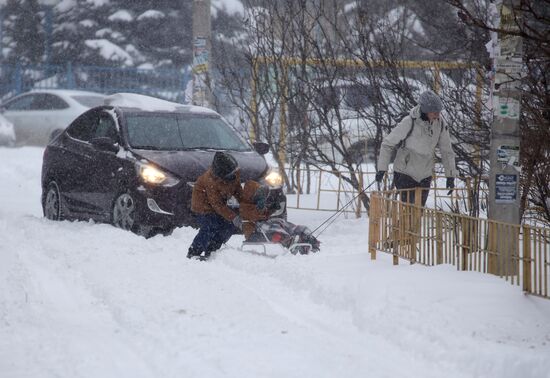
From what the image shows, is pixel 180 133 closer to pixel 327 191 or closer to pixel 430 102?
pixel 430 102

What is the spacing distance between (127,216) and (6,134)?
14.3 m

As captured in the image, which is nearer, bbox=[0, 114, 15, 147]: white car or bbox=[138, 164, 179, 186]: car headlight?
bbox=[138, 164, 179, 186]: car headlight

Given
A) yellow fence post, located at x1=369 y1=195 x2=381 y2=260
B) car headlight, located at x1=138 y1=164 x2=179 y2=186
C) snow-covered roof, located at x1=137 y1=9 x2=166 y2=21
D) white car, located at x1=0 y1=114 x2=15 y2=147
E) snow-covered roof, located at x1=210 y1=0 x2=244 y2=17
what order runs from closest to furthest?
yellow fence post, located at x1=369 y1=195 x2=381 y2=260
car headlight, located at x1=138 y1=164 x2=179 y2=186
white car, located at x1=0 y1=114 x2=15 y2=147
snow-covered roof, located at x1=210 y1=0 x2=244 y2=17
snow-covered roof, located at x1=137 y1=9 x2=166 y2=21

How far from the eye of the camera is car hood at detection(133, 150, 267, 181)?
10.3 m

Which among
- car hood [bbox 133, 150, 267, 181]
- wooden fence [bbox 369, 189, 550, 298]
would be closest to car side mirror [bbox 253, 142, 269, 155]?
car hood [bbox 133, 150, 267, 181]

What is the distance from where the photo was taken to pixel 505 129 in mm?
7137

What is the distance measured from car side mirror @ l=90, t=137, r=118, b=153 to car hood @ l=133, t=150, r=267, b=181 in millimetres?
307

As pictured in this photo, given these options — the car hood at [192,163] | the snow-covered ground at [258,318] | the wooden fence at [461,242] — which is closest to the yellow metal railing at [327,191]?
the car hood at [192,163]

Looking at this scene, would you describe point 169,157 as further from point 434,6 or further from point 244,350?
point 434,6

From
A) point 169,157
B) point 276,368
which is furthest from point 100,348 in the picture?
point 169,157

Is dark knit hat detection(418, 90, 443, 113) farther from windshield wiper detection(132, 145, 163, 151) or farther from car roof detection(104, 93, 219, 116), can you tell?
car roof detection(104, 93, 219, 116)

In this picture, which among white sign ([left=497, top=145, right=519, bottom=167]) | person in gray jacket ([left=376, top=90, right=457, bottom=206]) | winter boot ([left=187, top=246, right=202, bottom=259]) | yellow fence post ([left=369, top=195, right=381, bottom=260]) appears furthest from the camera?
person in gray jacket ([left=376, top=90, right=457, bottom=206])

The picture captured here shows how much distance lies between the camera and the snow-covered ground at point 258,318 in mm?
5367

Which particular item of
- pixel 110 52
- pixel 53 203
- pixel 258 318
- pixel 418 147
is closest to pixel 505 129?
pixel 258 318
